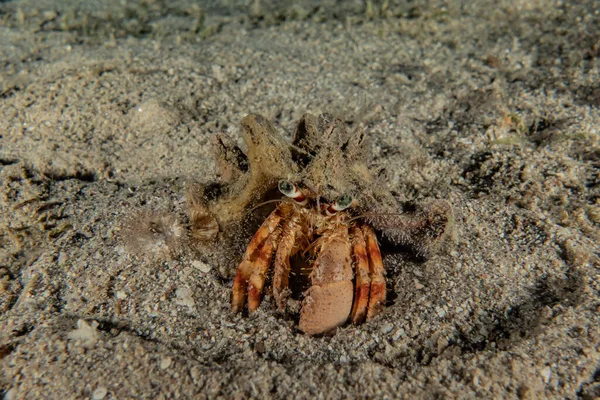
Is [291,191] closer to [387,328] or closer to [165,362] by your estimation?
[387,328]

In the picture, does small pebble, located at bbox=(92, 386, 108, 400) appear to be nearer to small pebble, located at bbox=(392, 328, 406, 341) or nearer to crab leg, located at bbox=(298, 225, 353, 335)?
crab leg, located at bbox=(298, 225, 353, 335)

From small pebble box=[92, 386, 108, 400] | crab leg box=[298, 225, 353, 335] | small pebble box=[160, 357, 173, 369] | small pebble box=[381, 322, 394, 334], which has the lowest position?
small pebble box=[92, 386, 108, 400]

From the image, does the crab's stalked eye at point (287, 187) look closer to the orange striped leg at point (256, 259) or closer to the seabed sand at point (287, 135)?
the orange striped leg at point (256, 259)

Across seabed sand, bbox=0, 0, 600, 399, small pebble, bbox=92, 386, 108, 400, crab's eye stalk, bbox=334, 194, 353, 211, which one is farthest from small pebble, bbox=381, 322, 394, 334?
small pebble, bbox=92, 386, 108, 400

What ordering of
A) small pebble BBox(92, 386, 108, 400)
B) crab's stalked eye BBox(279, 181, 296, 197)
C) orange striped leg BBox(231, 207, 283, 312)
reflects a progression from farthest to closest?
orange striped leg BBox(231, 207, 283, 312) < crab's stalked eye BBox(279, 181, 296, 197) < small pebble BBox(92, 386, 108, 400)

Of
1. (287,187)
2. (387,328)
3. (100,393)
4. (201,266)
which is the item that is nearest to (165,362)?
(100,393)

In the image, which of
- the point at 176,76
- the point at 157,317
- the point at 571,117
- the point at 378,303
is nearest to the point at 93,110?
the point at 176,76
